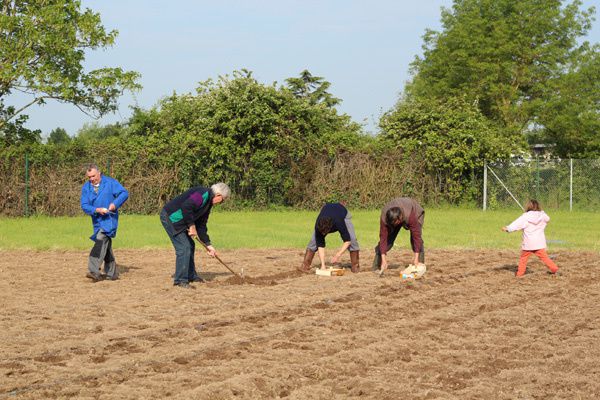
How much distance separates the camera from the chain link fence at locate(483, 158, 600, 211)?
33.4 meters

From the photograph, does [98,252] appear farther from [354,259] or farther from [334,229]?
[354,259]

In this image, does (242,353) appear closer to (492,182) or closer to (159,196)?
(159,196)

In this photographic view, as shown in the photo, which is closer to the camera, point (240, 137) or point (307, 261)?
point (307, 261)

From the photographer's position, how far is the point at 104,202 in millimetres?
13602

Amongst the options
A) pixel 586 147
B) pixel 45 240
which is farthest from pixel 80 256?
pixel 586 147

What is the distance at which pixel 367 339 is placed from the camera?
28.9 feet

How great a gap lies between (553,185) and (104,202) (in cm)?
2393

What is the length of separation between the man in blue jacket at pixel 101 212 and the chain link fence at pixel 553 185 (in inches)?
889

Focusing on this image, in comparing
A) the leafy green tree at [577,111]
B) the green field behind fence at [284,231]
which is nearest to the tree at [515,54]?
the leafy green tree at [577,111]

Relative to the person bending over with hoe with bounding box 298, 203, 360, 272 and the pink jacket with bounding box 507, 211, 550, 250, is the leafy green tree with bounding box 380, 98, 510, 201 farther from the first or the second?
the person bending over with hoe with bounding box 298, 203, 360, 272

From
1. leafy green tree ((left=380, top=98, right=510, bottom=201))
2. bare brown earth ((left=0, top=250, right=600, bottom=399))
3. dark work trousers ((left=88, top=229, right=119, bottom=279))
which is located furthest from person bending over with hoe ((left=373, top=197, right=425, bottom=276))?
leafy green tree ((left=380, top=98, right=510, bottom=201))

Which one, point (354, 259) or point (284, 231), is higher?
point (284, 231)

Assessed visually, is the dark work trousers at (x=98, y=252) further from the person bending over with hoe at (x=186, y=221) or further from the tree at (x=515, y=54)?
the tree at (x=515, y=54)

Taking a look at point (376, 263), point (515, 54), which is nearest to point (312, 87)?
point (515, 54)
